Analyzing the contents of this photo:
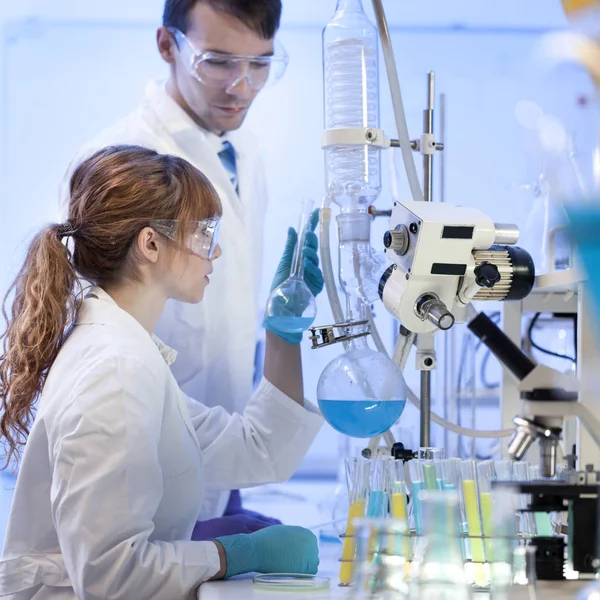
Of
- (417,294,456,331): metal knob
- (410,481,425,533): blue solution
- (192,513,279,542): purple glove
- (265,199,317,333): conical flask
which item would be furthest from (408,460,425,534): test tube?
(192,513,279,542): purple glove

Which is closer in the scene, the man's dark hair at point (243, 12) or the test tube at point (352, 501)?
the test tube at point (352, 501)

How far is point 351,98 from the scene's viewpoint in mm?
1749

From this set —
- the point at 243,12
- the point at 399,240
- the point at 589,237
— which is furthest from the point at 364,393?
the point at 243,12

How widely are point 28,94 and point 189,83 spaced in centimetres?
195

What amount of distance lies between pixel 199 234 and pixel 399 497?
70cm

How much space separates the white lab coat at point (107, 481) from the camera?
4.48ft

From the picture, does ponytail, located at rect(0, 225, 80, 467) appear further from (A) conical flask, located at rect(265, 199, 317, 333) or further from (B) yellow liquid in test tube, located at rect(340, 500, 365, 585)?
(B) yellow liquid in test tube, located at rect(340, 500, 365, 585)

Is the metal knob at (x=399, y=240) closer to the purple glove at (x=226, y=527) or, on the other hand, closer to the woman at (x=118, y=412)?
the woman at (x=118, y=412)

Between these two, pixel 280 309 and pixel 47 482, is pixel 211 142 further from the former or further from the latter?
pixel 47 482

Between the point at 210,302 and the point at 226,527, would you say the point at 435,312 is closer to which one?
the point at 226,527

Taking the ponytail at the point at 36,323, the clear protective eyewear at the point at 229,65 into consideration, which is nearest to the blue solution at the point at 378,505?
the ponytail at the point at 36,323

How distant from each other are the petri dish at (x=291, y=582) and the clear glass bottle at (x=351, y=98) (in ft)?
2.24

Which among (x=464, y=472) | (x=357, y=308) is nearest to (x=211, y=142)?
(x=357, y=308)

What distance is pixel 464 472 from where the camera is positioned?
1.34m
